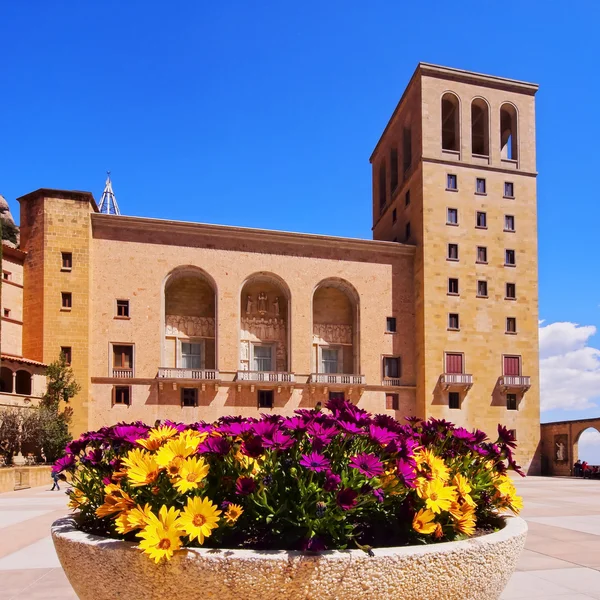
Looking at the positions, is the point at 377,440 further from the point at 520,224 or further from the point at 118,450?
the point at 520,224

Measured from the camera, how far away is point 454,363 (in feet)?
133

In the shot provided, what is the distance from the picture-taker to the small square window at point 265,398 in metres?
38.5

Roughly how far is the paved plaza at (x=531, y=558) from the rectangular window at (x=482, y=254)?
27879 millimetres

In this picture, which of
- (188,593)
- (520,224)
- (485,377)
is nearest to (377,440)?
(188,593)

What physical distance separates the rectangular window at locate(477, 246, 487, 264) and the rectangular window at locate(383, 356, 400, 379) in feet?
29.6

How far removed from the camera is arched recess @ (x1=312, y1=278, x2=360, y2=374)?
1626 inches

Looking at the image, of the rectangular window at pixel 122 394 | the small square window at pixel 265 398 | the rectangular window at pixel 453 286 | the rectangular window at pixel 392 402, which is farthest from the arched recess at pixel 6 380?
the rectangular window at pixel 453 286

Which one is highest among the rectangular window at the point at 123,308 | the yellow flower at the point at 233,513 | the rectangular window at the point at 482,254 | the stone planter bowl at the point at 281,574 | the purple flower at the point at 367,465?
the rectangular window at the point at 482,254

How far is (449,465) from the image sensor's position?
460cm

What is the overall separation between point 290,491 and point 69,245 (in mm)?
36116

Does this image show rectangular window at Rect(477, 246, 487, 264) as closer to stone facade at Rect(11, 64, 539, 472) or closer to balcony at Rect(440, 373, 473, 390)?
stone facade at Rect(11, 64, 539, 472)

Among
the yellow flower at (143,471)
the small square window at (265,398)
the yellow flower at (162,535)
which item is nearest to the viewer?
the yellow flower at (162,535)

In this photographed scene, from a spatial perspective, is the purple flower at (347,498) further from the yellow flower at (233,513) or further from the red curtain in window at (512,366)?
the red curtain in window at (512,366)

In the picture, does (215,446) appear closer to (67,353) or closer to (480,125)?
(67,353)
